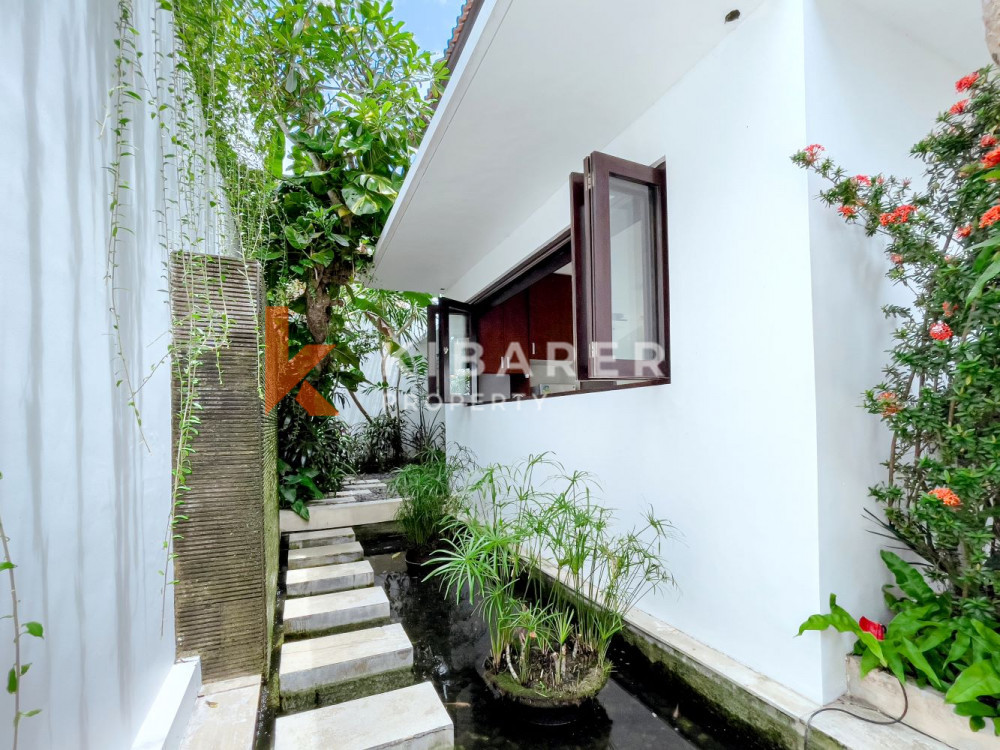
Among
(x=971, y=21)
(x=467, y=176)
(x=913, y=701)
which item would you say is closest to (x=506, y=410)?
(x=467, y=176)

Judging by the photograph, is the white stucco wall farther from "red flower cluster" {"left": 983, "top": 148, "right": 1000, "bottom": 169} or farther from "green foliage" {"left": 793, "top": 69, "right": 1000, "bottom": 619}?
"red flower cluster" {"left": 983, "top": 148, "right": 1000, "bottom": 169}

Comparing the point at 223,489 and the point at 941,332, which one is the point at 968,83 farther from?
the point at 223,489

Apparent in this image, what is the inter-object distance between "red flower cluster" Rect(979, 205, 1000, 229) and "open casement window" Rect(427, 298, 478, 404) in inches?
189

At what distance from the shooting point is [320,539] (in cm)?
446

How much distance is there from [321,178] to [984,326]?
5.04 m

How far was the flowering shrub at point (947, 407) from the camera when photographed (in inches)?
64.1

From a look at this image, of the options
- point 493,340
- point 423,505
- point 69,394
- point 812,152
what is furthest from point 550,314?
point 69,394

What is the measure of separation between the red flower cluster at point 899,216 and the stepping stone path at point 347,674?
263 cm

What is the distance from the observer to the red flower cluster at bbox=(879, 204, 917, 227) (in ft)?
6.18

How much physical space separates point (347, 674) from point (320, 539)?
2117 mm

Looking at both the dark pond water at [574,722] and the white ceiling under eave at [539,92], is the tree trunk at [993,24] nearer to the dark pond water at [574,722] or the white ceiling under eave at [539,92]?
the white ceiling under eave at [539,92]

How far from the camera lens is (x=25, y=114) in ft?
3.54

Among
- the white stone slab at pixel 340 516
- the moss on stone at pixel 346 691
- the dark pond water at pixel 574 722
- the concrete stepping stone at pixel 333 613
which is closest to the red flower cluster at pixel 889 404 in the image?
the dark pond water at pixel 574 722

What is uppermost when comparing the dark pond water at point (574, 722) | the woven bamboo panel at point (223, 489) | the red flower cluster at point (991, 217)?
the red flower cluster at point (991, 217)
